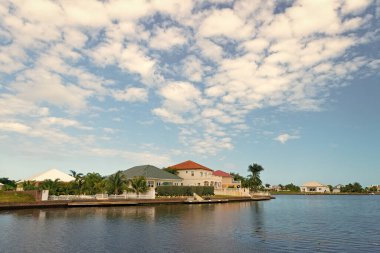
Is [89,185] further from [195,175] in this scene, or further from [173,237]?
[173,237]

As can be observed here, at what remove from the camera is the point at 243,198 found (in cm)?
9256

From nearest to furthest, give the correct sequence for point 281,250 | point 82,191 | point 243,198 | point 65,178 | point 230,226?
point 281,250 → point 230,226 → point 82,191 → point 65,178 → point 243,198

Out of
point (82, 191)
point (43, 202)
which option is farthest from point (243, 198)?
point (43, 202)

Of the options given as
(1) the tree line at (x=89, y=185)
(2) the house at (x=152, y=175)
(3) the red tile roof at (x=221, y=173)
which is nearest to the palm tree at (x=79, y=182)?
(1) the tree line at (x=89, y=185)

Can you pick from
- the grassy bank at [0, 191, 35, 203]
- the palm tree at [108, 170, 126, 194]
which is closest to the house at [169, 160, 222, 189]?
the palm tree at [108, 170, 126, 194]

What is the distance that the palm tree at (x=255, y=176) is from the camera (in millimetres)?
133750

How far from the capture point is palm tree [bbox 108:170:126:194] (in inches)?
2813

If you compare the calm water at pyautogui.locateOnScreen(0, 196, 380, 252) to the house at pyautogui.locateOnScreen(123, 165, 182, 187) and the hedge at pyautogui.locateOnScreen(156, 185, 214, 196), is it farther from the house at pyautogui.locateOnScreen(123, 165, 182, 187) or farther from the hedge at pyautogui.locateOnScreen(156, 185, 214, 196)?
the house at pyautogui.locateOnScreen(123, 165, 182, 187)

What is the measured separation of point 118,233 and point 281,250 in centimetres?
1458

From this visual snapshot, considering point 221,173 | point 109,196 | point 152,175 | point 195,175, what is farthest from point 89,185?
point 221,173

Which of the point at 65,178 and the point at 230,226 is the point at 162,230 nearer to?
the point at 230,226

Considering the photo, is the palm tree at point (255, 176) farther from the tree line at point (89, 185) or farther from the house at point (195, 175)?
the tree line at point (89, 185)

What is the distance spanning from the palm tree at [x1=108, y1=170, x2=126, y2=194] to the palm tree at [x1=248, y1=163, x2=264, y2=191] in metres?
73.6

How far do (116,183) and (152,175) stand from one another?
51.3 feet
